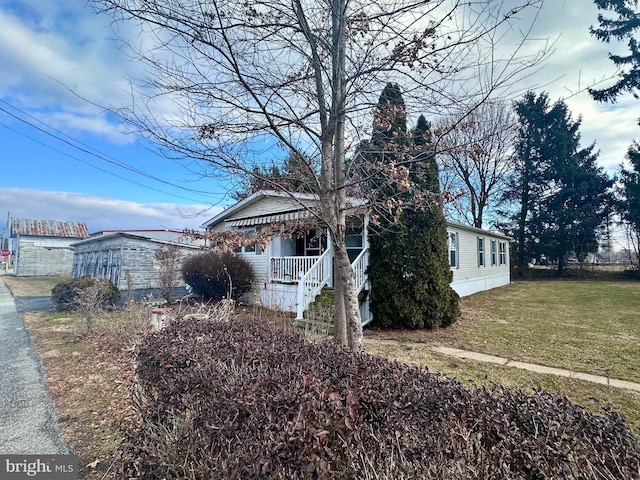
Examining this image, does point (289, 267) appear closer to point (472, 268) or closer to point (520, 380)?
point (520, 380)

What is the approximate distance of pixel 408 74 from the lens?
11.9ft

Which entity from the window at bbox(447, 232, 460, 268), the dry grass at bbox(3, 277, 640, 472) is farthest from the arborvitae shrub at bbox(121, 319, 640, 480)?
the window at bbox(447, 232, 460, 268)

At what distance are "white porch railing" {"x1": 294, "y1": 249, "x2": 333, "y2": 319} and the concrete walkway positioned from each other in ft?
9.19

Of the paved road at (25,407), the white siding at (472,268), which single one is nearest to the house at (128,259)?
the paved road at (25,407)

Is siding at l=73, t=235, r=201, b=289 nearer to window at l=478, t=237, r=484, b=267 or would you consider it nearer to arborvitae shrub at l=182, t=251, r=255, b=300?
arborvitae shrub at l=182, t=251, r=255, b=300

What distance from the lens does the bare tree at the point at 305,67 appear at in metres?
2.97

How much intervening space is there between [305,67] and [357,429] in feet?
12.4

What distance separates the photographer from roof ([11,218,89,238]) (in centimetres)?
3042

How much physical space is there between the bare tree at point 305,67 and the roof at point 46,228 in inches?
1427

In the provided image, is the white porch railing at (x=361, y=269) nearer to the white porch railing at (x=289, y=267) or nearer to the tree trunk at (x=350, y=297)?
the white porch railing at (x=289, y=267)

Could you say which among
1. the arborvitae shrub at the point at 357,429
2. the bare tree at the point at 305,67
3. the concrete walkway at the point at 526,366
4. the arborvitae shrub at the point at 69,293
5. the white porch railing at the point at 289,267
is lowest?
the concrete walkway at the point at 526,366

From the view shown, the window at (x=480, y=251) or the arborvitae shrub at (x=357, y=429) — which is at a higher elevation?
the window at (x=480, y=251)

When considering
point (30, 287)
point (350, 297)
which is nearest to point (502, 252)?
point (350, 297)

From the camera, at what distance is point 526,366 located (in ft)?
17.8
